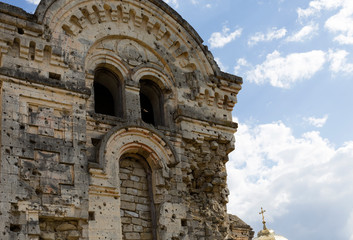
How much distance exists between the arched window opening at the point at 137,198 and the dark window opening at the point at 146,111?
177 centimetres

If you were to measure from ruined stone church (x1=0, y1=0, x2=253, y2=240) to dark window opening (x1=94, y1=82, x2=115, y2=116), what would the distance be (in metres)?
0.03

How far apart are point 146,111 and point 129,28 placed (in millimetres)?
Result: 2249

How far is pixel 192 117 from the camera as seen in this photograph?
586 inches

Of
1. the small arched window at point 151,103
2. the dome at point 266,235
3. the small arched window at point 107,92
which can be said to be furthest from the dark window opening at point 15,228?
the dome at point 266,235

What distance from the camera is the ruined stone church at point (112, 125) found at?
38.3 ft

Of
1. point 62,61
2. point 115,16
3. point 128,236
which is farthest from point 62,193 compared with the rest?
point 115,16

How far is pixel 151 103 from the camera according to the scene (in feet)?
50.5

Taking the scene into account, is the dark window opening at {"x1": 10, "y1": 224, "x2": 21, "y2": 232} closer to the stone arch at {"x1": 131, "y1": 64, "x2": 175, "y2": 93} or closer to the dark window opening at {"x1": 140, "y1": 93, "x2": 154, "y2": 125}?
the stone arch at {"x1": 131, "y1": 64, "x2": 175, "y2": 93}

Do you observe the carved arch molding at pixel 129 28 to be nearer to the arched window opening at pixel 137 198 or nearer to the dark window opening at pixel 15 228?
the arched window opening at pixel 137 198

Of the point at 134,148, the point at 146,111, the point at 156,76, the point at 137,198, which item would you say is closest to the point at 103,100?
the point at 146,111

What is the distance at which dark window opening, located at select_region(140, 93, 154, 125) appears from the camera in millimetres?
15281

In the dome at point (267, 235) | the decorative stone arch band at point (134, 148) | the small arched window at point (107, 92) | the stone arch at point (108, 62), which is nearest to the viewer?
the decorative stone arch band at point (134, 148)

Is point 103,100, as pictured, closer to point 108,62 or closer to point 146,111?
point 146,111


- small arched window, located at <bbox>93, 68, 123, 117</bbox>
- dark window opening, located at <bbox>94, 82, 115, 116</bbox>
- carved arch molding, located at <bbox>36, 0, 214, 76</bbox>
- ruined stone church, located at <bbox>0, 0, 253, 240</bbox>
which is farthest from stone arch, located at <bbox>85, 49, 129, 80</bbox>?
dark window opening, located at <bbox>94, 82, 115, 116</bbox>
